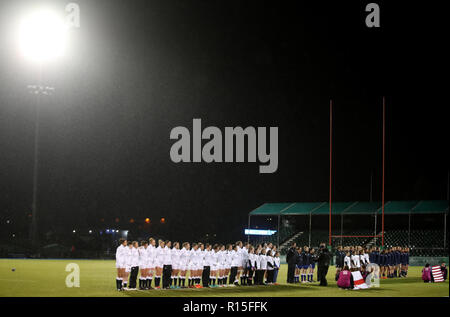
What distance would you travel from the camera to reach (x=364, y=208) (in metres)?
47.6

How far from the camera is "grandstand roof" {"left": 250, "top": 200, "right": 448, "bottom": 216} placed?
44.4m

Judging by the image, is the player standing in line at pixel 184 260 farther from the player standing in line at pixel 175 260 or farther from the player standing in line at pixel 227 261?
the player standing in line at pixel 227 261

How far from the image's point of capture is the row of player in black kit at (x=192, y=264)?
2103 centimetres

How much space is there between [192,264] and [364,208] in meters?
27.4

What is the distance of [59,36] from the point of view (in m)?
36.9

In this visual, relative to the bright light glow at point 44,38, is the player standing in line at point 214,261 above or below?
below

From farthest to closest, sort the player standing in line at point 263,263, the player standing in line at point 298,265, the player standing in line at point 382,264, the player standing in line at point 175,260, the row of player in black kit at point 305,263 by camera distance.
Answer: the player standing in line at point 382,264 < the player standing in line at point 298,265 < the row of player in black kit at point 305,263 < the player standing in line at point 263,263 < the player standing in line at point 175,260

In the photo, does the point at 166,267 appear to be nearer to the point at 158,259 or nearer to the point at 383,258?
the point at 158,259

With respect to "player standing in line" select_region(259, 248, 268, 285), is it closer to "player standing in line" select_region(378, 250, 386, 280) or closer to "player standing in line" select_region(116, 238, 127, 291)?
"player standing in line" select_region(116, 238, 127, 291)

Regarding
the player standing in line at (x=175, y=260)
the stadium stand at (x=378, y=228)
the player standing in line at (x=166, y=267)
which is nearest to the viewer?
the player standing in line at (x=166, y=267)

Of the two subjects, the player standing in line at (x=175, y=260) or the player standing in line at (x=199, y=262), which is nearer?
the player standing in line at (x=175, y=260)

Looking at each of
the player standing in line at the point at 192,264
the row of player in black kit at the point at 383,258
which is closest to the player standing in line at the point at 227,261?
the player standing in line at the point at 192,264
